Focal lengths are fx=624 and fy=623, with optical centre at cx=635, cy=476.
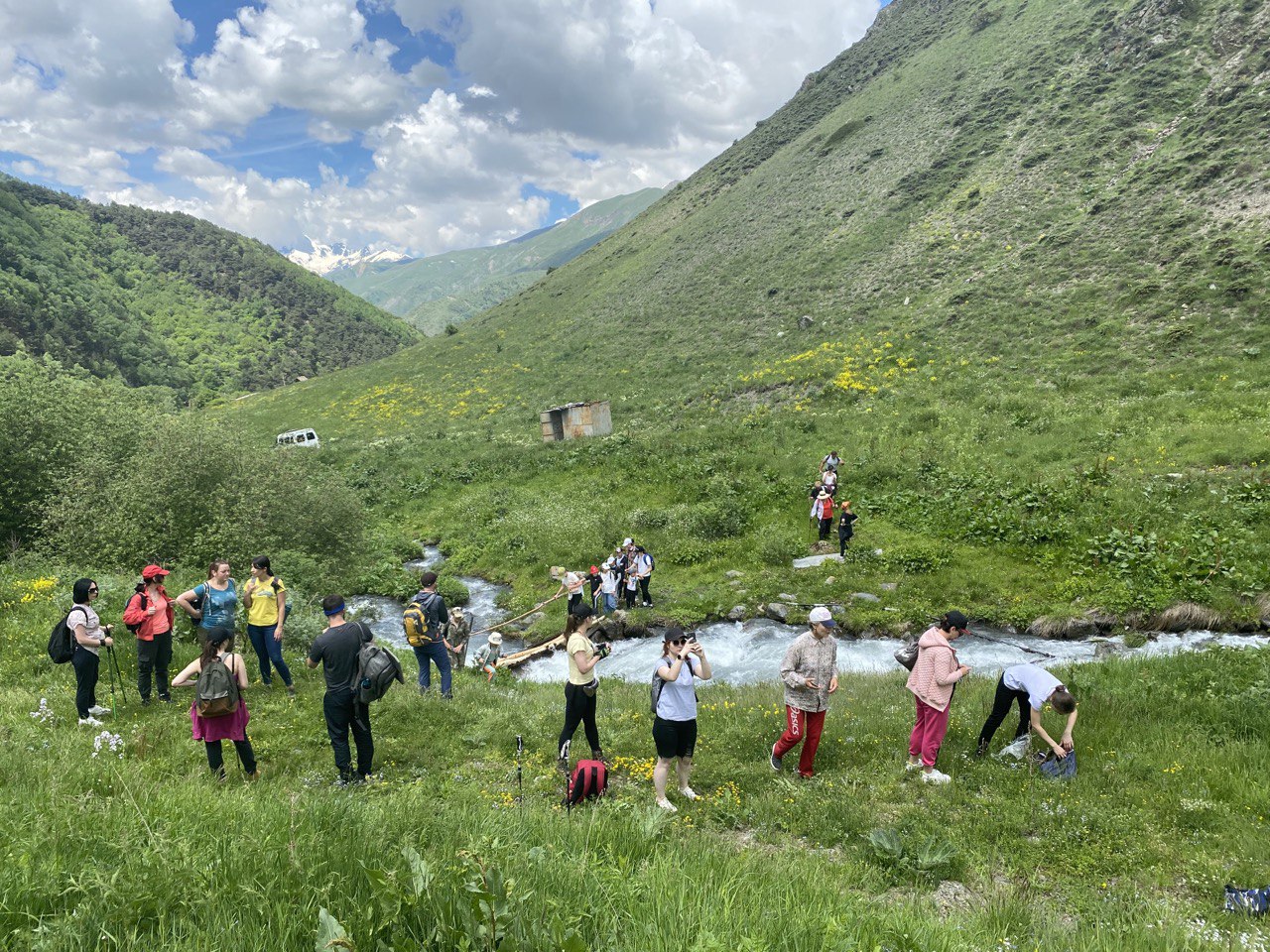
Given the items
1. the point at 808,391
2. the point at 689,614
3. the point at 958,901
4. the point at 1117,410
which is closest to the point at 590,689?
the point at 958,901

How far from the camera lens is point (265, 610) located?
10.3 metres

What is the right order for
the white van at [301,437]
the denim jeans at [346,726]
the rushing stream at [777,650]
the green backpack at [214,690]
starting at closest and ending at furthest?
the green backpack at [214,690], the denim jeans at [346,726], the rushing stream at [777,650], the white van at [301,437]

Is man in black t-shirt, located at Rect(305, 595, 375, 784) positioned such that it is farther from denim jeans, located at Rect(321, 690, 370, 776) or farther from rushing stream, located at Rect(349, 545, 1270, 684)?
rushing stream, located at Rect(349, 545, 1270, 684)

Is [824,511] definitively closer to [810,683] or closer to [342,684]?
[810,683]

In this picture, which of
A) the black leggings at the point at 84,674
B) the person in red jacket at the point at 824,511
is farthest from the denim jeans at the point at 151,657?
the person in red jacket at the point at 824,511

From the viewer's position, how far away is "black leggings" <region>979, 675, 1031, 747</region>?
8.17 metres

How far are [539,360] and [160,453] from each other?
38.1m

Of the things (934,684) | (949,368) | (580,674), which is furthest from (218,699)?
(949,368)

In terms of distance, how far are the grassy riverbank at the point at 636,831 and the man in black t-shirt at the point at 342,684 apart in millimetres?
396

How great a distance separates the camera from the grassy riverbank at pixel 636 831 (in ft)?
9.49

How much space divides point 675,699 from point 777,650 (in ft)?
30.5

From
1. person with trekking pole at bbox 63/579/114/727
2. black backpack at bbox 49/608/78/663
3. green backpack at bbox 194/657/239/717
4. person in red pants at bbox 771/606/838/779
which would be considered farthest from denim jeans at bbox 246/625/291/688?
person in red pants at bbox 771/606/838/779

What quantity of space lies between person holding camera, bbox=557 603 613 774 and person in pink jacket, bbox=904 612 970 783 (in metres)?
4.03

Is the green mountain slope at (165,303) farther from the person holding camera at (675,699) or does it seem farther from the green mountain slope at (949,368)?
the person holding camera at (675,699)
